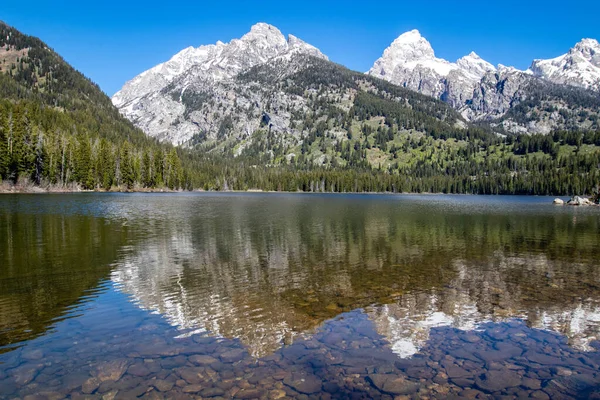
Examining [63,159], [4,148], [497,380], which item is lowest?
[497,380]

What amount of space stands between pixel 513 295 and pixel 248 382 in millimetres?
16877

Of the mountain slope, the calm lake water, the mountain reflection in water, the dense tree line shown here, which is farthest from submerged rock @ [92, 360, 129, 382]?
the mountain slope

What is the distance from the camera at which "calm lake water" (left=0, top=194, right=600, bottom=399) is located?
10.8m

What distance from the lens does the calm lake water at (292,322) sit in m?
10.8

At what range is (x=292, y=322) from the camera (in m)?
15.8

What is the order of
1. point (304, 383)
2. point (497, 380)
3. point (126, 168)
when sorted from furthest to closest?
point (126, 168) → point (497, 380) → point (304, 383)

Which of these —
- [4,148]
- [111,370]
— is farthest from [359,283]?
[4,148]

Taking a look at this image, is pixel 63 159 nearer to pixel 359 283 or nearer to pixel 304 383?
pixel 359 283

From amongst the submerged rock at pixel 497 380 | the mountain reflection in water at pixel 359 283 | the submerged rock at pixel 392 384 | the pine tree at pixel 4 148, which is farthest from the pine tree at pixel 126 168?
the submerged rock at pixel 497 380

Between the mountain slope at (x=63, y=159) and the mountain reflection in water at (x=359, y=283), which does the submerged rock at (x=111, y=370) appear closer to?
the mountain reflection in water at (x=359, y=283)

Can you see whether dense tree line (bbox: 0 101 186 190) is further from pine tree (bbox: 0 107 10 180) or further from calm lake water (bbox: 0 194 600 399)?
calm lake water (bbox: 0 194 600 399)

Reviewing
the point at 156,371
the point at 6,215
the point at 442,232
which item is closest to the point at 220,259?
the point at 156,371

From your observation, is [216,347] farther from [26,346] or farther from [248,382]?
[26,346]

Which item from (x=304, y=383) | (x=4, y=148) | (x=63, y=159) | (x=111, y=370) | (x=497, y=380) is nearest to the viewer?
(x=304, y=383)
